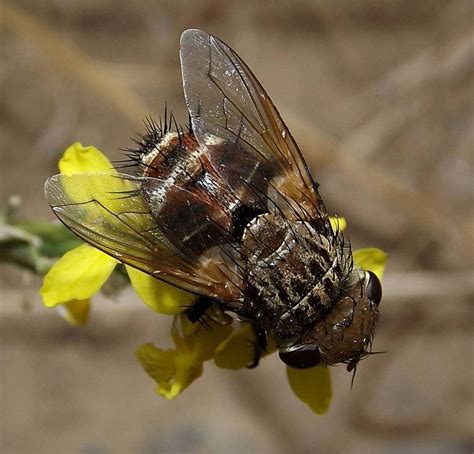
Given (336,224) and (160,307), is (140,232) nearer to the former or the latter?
(160,307)

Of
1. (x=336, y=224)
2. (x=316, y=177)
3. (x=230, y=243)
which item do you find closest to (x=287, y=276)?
(x=230, y=243)

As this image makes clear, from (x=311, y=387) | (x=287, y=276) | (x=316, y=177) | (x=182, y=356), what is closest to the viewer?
(x=287, y=276)

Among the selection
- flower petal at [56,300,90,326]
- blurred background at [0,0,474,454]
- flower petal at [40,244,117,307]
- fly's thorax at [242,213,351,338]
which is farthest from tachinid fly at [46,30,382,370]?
blurred background at [0,0,474,454]

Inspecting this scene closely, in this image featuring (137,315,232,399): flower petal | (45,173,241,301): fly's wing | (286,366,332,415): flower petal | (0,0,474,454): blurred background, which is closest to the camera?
(45,173,241,301): fly's wing

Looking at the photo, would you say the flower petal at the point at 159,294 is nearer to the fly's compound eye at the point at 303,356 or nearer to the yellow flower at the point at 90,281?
the yellow flower at the point at 90,281

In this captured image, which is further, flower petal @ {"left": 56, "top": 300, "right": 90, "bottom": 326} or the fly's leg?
flower petal @ {"left": 56, "top": 300, "right": 90, "bottom": 326}

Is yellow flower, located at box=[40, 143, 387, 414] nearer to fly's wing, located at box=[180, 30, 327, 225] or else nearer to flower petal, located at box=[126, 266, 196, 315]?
flower petal, located at box=[126, 266, 196, 315]

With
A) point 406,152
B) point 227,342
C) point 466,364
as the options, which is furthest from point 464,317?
point 227,342

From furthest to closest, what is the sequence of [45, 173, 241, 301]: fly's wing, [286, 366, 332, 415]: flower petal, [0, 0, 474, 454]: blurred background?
[0, 0, 474, 454]: blurred background
[286, 366, 332, 415]: flower petal
[45, 173, 241, 301]: fly's wing

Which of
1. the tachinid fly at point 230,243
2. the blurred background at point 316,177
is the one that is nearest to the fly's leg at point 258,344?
A: the tachinid fly at point 230,243
